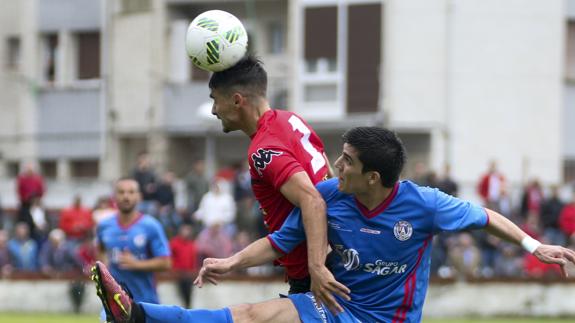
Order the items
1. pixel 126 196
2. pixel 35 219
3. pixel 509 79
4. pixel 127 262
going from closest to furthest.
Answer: pixel 127 262 → pixel 126 196 → pixel 35 219 → pixel 509 79

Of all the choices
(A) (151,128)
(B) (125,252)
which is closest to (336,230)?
(B) (125,252)

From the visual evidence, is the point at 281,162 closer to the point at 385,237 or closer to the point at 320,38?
the point at 385,237

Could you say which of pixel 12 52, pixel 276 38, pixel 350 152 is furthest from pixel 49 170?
pixel 350 152

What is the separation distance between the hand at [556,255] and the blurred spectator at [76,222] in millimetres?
15498

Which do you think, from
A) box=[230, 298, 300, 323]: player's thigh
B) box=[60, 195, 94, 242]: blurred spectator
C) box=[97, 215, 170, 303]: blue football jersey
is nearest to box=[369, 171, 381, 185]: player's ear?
box=[230, 298, 300, 323]: player's thigh

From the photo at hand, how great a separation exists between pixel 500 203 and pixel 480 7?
8456 mm

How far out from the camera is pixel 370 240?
7.23 metres

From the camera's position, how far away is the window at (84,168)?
34312mm

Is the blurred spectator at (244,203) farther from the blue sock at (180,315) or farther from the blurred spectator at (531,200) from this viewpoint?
the blue sock at (180,315)

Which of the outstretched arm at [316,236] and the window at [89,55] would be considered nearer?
the outstretched arm at [316,236]

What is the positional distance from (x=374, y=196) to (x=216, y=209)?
45.4 feet

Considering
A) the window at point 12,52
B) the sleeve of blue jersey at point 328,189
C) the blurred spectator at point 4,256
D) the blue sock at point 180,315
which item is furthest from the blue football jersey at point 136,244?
the window at point 12,52

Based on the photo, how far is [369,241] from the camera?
7230 mm

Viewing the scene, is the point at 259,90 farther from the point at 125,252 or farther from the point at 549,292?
the point at 549,292
